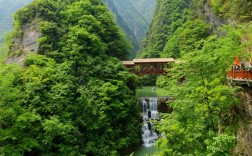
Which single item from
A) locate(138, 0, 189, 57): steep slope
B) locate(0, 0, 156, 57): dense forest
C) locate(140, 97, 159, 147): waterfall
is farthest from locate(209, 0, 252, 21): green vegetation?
locate(0, 0, 156, 57): dense forest

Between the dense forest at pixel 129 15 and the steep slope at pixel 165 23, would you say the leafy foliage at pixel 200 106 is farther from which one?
the dense forest at pixel 129 15

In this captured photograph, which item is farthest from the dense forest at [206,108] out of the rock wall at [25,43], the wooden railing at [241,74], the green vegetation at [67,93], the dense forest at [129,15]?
the dense forest at [129,15]

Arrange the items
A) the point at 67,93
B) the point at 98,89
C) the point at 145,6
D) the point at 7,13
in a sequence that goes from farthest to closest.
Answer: the point at 145,6, the point at 7,13, the point at 98,89, the point at 67,93

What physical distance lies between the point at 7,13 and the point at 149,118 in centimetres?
8120

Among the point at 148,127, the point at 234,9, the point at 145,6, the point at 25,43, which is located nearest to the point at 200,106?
the point at 148,127

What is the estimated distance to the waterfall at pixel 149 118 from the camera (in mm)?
28083

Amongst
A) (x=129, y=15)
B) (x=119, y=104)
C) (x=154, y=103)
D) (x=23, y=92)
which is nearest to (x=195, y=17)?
(x=154, y=103)

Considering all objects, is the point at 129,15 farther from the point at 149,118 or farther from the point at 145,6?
the point at 149,118

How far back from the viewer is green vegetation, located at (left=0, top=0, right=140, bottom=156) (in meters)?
18.6

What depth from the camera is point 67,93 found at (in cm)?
2309

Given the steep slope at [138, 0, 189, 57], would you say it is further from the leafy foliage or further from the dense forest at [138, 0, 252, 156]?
the leafy foliage

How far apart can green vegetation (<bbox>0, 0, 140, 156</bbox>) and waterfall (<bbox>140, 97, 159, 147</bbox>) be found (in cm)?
171

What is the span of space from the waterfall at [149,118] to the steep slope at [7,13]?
4677 cm

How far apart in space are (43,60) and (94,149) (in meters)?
10.0
